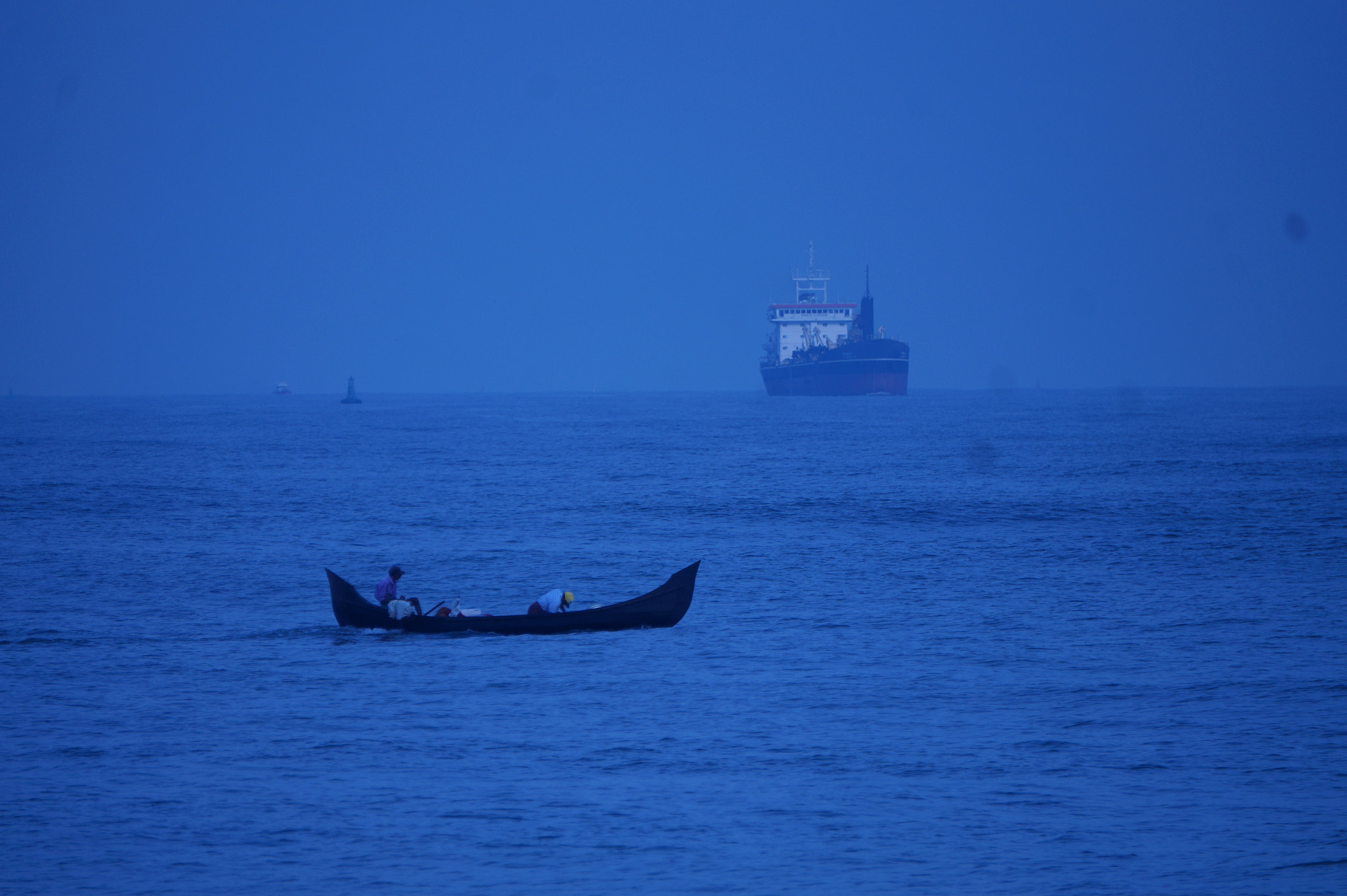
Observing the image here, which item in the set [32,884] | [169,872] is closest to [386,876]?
[169,872]

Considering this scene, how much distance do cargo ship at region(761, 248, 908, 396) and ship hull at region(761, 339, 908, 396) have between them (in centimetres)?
8

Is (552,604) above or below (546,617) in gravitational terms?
above

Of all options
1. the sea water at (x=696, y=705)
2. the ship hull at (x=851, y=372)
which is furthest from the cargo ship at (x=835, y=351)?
the sea water at (x=696, y=705)

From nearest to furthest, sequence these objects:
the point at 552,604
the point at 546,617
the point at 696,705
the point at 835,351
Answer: the point at 696,705 → the point at 546,617 → the point at 552,604 → the point at 835,351

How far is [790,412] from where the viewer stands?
13238 cm

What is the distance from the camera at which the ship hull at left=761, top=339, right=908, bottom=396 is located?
15462 centimetres

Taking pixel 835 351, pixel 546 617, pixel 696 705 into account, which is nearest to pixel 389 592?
pixel 546 617

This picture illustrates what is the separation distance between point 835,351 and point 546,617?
13663 cm

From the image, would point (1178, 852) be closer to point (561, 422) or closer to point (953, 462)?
point (953, 462)

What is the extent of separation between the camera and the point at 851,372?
6176 inches

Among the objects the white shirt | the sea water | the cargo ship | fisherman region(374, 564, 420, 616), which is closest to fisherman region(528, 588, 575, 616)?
the white shirt

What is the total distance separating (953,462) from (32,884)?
55338 mm

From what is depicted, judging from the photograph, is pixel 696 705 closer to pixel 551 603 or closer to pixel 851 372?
pixel 551 603

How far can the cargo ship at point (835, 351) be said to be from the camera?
510ft
